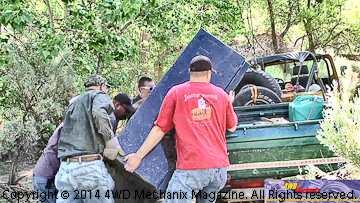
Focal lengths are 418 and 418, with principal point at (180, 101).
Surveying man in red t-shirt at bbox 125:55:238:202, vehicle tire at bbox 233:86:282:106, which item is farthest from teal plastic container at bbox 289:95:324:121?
man in red t-shirt at bbox 125:55:238:202

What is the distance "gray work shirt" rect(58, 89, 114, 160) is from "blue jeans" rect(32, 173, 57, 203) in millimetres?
568

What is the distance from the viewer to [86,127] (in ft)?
13.0

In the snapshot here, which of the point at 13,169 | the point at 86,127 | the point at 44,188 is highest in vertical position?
the point at 86,127

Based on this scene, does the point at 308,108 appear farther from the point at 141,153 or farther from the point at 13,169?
the point at 13,169

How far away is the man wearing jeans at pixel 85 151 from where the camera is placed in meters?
3.87

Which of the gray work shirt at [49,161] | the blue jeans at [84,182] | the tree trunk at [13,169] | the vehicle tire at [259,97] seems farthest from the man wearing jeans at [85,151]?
the tree trunk at [13,169]

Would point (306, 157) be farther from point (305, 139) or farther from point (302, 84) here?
point (302, 84)

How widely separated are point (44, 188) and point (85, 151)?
85cm

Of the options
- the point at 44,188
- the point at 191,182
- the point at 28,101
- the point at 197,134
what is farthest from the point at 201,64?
the point at 28,101

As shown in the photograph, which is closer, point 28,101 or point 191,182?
point 191,182

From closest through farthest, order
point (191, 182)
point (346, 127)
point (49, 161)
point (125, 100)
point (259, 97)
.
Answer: point (346, 127), point (191, 182), point (49, 161), point (125, 100), point (259, 97)

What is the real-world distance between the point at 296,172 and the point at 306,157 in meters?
0.19

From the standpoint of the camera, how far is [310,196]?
10.2ft

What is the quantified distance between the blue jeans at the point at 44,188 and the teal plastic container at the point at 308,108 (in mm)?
2943
